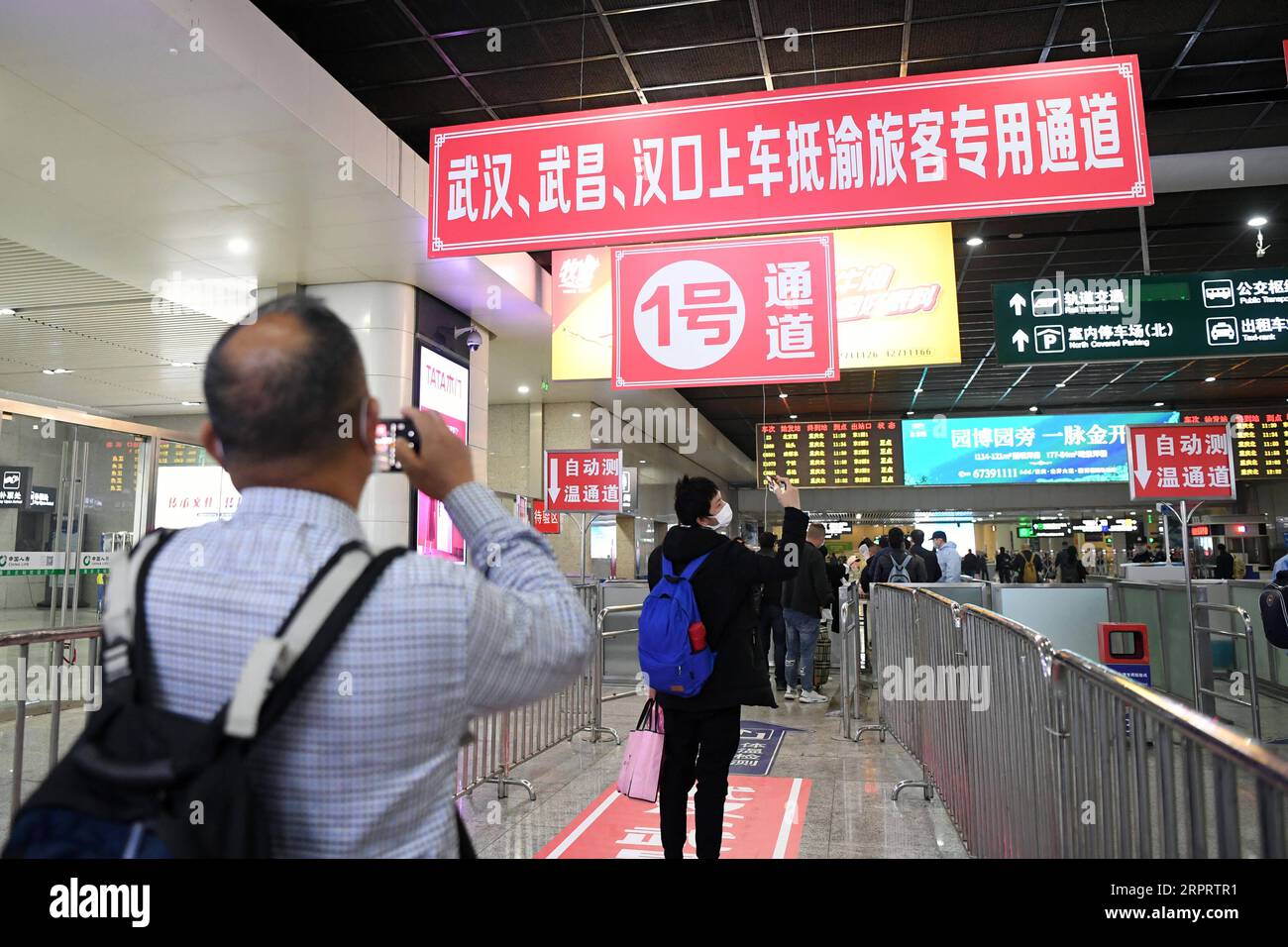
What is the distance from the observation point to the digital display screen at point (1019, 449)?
45.6 feet

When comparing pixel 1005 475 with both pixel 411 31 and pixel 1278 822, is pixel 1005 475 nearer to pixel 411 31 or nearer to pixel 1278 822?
pixel 411 31

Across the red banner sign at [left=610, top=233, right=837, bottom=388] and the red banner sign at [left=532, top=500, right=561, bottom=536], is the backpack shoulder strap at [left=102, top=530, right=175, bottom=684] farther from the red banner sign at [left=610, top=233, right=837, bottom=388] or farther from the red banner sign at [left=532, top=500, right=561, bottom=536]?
the red banner sign at [left=532, top=500, right=561, bottom=536]

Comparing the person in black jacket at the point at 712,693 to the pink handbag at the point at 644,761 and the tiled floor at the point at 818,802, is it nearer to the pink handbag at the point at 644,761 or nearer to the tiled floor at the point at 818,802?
the pink handbag at the point at 644,761

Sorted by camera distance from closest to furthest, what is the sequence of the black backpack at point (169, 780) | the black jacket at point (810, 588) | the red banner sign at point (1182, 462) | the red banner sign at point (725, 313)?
1. the black backpack at point (169, 780)
2. the red banner sign at point (725, 313)
3. the red banner sign at point (1182, 462)
4. the black jacket at point (810, 588)

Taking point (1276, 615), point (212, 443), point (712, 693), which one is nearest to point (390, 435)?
point (212, 443)

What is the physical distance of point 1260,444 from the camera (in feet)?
48.3

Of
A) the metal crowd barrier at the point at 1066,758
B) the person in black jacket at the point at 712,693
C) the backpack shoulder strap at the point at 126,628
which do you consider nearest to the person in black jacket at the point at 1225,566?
the metal crowd barrier at the point at 1066,758

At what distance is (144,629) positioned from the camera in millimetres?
1000

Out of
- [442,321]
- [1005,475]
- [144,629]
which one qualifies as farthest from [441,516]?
[1005,475]

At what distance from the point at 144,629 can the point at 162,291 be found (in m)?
8.85

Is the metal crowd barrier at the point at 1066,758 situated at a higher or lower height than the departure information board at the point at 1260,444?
lower

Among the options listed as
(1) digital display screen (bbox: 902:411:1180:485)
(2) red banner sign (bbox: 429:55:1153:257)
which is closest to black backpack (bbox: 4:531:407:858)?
(2) red banner sign (bbox: 429:55:1153:257)

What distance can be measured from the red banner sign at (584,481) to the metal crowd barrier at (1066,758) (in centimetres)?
A: 543

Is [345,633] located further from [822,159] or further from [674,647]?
[822,159]
